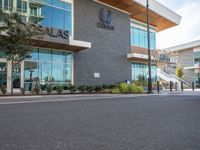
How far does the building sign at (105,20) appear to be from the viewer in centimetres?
3023

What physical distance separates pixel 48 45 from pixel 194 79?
165 feet

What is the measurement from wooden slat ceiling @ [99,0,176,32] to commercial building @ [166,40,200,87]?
957 inches

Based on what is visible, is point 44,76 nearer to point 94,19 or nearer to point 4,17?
point 4,17

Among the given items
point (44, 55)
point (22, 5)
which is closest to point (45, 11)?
point (22, 5)

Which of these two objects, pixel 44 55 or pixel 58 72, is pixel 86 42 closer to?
pixel 58 72

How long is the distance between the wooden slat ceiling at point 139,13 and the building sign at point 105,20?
4.63 ft

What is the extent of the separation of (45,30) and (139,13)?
17.7m

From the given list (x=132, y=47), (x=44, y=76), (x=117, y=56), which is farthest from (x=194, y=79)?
(x=44, y=76)

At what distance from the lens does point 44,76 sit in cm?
2416

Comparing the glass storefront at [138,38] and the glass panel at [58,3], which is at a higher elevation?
the glass panel at [58,3]

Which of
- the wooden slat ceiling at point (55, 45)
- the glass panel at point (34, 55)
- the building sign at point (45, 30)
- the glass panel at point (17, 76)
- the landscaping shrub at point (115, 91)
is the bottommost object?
the landscaping shrub at point (115, 91)

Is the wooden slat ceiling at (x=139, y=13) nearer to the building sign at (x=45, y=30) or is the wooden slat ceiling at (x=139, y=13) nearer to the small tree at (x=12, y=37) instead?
the building sign at (x=45, y=30)

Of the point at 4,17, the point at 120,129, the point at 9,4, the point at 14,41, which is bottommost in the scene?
the point at 120,129

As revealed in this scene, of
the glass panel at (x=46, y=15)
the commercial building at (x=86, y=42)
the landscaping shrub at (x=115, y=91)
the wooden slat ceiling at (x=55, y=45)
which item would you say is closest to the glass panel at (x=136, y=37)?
the commercial building at (x=86, y=42)
